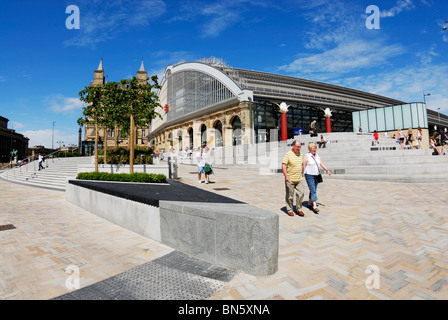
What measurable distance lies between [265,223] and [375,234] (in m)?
2.97

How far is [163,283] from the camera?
3.10 meters

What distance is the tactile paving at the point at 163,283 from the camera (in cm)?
280

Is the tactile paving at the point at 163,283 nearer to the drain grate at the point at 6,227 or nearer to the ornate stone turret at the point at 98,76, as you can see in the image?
the drain grate at the point at 6,227

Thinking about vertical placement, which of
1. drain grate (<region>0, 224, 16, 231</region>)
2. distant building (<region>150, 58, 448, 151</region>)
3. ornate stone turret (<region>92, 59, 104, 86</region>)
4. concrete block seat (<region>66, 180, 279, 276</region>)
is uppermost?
ornate stone turret (<region>92, 59, 104, 86</region>)

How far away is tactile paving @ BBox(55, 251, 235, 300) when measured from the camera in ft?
9.18

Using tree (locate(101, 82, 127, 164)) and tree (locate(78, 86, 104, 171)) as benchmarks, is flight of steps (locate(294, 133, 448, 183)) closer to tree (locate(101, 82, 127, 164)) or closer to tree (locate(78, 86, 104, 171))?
tree (locate(101, 82, 127, 164))

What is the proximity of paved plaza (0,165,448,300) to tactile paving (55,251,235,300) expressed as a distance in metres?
0.12

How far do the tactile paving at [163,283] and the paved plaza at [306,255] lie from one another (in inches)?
4.7

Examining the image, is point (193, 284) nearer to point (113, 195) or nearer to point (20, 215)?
point (113, 195)

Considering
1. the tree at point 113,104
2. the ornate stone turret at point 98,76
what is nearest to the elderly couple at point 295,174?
the tree at point 113,104

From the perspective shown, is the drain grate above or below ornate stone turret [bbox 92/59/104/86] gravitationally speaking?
below

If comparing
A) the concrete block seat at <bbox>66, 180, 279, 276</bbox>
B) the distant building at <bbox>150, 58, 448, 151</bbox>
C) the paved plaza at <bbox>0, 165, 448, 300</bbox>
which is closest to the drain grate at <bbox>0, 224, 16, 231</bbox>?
the paved plaza at <bbox>0, 165, 448, 300</bbox>

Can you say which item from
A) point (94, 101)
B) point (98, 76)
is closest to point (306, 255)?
point (94, 101)

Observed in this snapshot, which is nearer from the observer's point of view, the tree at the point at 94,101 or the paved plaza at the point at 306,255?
the paved plaza at the point at 306,255
